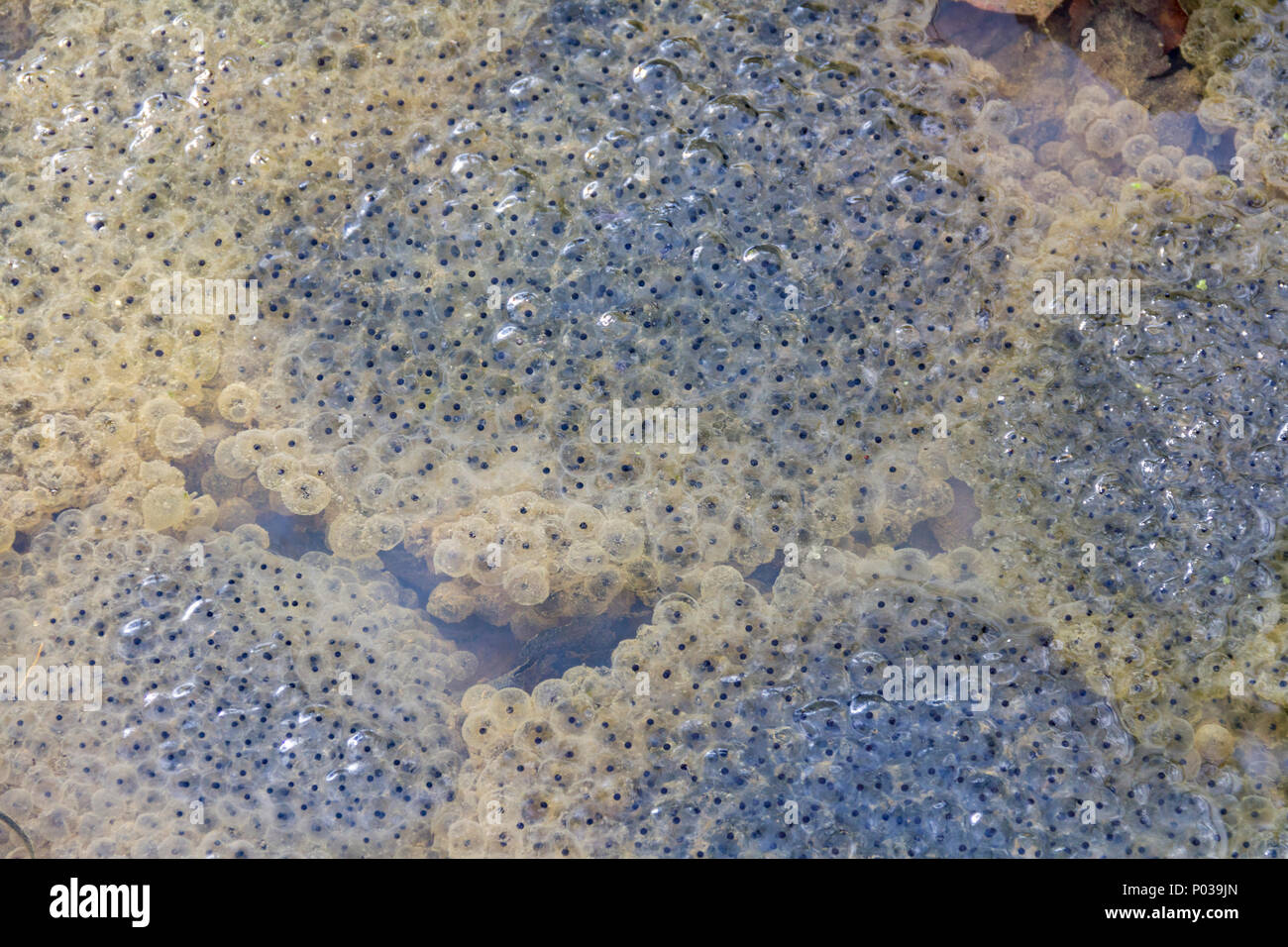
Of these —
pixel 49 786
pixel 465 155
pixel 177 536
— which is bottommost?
pixel 49 786

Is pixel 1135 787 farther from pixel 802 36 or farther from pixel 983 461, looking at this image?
pixel 802 36

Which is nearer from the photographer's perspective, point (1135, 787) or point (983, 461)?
point (1135, 787)

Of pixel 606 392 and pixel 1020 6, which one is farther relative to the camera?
pixel 1020 6

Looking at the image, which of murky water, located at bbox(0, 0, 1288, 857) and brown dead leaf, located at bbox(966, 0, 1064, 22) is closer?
murky water, located at bbox(0, 0, 1288, 857)

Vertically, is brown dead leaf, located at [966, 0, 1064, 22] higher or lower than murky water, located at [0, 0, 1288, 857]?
higher

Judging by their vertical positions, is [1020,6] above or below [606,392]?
above

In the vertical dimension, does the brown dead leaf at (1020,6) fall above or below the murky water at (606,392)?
above

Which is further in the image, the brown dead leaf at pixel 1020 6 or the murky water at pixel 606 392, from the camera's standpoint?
the brown dead leaf at pixel 1020 6

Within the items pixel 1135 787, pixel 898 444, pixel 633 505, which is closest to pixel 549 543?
→ pixel 633 505
